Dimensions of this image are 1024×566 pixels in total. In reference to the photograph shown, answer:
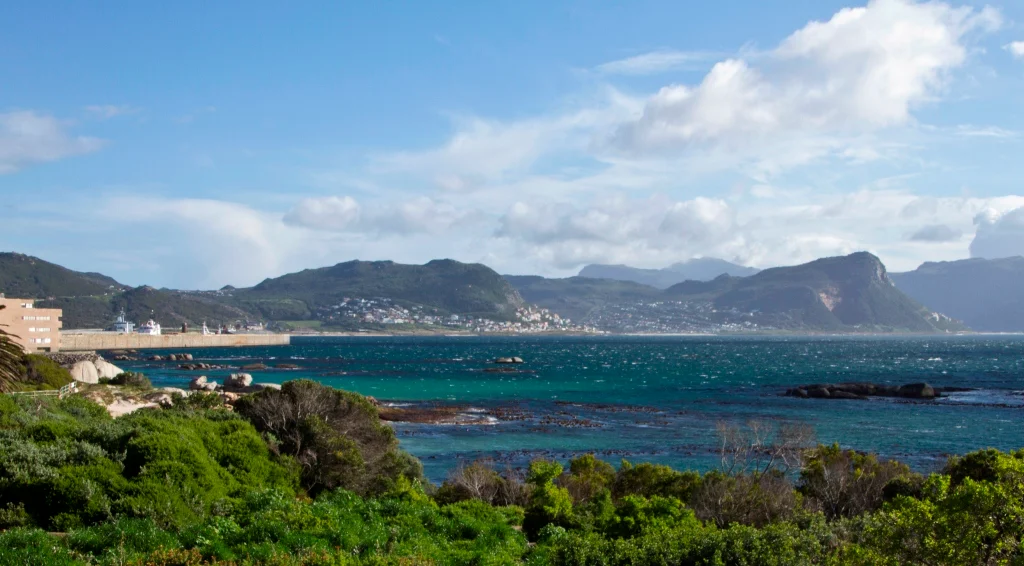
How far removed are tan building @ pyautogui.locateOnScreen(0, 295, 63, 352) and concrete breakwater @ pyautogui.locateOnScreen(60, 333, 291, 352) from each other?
82.9ft

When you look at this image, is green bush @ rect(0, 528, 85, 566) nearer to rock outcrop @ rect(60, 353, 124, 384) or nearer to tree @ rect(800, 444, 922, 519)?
tree @ rect(800, 444, 922, 519)

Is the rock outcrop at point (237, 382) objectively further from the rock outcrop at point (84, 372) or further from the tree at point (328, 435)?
the tree at point (328, 435)

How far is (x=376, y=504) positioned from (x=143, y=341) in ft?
533

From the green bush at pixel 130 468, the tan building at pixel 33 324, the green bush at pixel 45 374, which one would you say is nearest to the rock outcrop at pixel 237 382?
the green bush at pixel 45 374

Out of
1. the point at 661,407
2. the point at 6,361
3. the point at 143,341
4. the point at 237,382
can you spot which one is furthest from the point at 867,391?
the point at 143,341

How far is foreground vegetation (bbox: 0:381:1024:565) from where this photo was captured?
8539mm

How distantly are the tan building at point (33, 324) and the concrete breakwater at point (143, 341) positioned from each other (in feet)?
82.9

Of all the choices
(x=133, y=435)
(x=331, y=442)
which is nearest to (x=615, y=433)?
(x=331, y=442)

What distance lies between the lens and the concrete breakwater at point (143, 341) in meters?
143

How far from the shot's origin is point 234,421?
18047 millimetres

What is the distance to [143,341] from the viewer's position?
158625 mm

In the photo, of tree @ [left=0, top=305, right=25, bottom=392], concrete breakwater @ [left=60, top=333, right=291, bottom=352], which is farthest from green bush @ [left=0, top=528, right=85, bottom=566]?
concrete breakwater @ [left=60, top=333, right=291, bottom=352]

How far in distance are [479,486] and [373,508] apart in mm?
6018

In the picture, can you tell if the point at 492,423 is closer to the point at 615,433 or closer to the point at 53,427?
the point at 615,433
